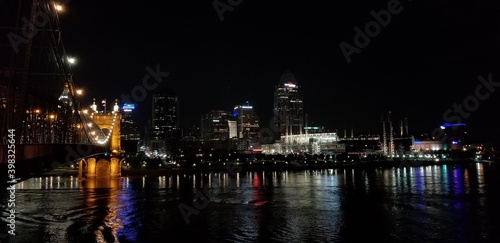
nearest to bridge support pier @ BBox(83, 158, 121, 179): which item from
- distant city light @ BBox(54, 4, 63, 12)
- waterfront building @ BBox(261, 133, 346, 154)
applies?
distant city light @ BBox(54, 4, 63, 12)

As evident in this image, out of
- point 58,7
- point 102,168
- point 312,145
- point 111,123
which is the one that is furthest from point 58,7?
point 312,145

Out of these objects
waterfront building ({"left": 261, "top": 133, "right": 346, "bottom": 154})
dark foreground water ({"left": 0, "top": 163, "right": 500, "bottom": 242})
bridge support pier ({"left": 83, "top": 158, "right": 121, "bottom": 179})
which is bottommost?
dark foreground water ({"left": 0, "top": 163, "right": 500, "bottom": 242})

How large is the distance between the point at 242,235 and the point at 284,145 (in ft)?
514

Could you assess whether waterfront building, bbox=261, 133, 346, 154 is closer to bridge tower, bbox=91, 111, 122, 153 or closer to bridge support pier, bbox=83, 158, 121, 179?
bridge tower, bbox=91, 111, 122, 153

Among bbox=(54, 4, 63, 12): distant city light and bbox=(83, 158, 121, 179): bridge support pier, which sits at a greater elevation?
bbox=(54, 4, 63, 12): distant city light

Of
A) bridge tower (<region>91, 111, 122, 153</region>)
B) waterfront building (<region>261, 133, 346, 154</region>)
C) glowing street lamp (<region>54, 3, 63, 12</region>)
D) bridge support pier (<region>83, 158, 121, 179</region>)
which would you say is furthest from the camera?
waterfront building (<region>261, 133, 346, 154</region>)

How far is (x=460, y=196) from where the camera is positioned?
33.8 metres

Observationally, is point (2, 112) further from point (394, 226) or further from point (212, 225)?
point (394, 226)

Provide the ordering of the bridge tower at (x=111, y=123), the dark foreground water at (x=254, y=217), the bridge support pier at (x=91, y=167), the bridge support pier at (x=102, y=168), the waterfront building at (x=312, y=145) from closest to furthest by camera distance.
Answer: the dark foreground water at (x=254, y=217) → the bridge support pier at (x=91, y=167) → the bridge support pier at (x=102, y=168) → the bridge tower at (x=111, y=123) → the waterfront building at (x=312, y=145)

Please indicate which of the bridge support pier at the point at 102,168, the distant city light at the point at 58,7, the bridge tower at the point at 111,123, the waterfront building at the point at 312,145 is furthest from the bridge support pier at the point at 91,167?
the waterfront building at the point at 312,145

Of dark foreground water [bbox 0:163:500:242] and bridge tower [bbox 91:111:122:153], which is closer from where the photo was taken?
dark foreground water [bbox 0:163:500:242]

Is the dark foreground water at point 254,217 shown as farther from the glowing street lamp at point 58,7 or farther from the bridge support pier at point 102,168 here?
the bridge support pier at point 102,168

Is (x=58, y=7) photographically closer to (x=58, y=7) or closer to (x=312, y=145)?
(x=58, y=7)

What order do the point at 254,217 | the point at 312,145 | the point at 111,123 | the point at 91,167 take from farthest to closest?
the point at 312,145 → the point at 111,123 → the point at 91,167 → the point at 254,217
